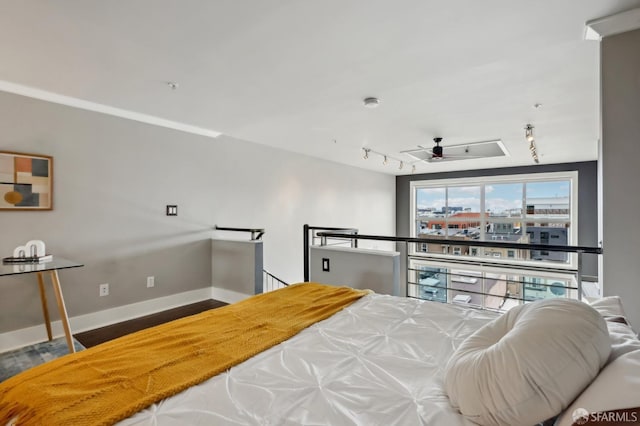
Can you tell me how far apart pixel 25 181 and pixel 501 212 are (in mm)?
8054

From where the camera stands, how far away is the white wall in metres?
2.85

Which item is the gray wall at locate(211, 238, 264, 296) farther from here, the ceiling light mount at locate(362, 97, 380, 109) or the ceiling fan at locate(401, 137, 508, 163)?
the ceiling fan at locate(401, 137, 508, 163)

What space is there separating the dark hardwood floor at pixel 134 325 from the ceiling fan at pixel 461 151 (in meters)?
3.61

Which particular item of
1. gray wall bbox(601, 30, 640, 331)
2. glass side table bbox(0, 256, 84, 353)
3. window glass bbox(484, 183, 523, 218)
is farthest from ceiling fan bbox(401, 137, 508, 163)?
glass side table bbox(0, 256, 84, 353)

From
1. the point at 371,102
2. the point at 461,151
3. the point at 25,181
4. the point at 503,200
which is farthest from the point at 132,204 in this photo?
the point at 503,200

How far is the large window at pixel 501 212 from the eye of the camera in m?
6.45

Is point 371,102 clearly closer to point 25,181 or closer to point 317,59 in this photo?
point 317,59

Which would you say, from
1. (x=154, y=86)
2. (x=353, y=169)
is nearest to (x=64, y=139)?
(x=154, y=86)

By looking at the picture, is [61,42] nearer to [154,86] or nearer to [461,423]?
[154,86]

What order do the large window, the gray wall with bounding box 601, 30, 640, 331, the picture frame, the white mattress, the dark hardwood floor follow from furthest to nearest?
Answer: the large window, the dark hardwood floor, the picture frame, the gray wall with bounding box 601, 30, 640, 331, the white mattress

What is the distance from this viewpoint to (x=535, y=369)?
29.2 inches

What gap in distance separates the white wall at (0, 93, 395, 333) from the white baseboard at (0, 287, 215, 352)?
0.21 ft

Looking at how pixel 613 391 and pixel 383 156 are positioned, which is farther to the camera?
pixel 383 156

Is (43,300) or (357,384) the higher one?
(357,384)
